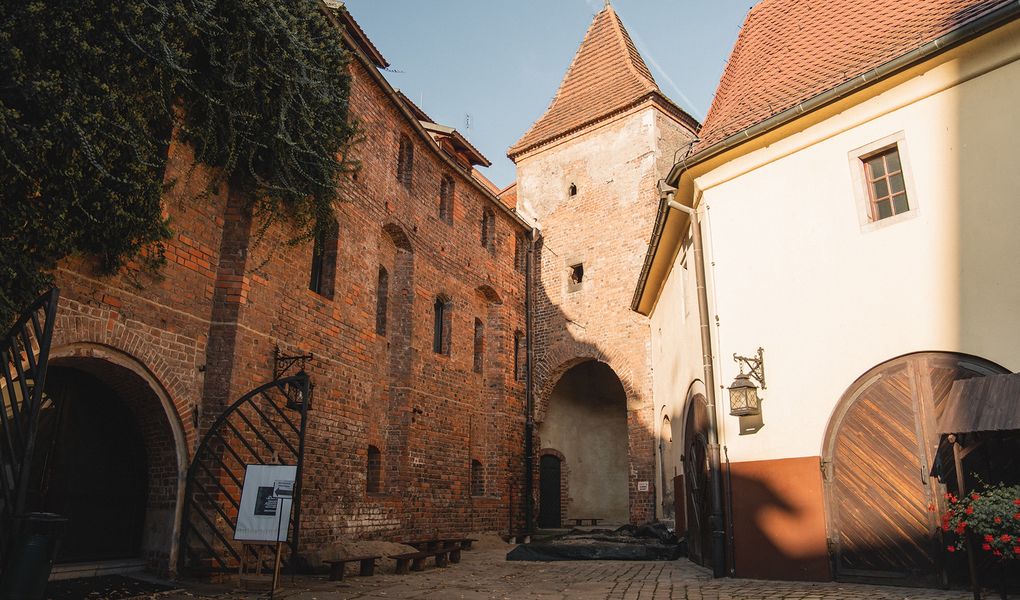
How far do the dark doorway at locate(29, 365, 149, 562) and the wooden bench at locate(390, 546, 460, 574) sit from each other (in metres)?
3.24

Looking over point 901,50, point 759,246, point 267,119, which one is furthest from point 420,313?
point 901,50

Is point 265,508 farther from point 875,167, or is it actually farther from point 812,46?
point 812,46

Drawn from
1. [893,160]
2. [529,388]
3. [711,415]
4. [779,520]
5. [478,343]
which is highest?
[478,343]

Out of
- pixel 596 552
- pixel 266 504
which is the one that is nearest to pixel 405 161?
pixel 596 552

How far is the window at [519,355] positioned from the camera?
19.0 metres

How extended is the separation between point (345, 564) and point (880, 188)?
25.5ft

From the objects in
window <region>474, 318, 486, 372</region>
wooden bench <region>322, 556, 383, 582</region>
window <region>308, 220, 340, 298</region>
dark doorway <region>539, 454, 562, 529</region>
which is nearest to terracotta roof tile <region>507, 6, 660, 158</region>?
window <region>474, 318, 486, 372</region>

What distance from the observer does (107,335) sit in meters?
7.17

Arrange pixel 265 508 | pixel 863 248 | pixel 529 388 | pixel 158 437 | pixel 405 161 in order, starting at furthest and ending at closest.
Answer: pixel 529 388 → pixel 405 161 → pixel 158 437 → pixel 863 248 → pixel 265 508

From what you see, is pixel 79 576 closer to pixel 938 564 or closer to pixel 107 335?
pixel 107 335

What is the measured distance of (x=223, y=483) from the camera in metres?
8.29

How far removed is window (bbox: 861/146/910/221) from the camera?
7.50 metres

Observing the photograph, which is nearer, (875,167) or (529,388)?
(875,167)

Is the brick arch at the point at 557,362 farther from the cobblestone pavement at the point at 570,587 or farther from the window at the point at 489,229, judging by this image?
the cobblestone pavement at the point at 570,587
